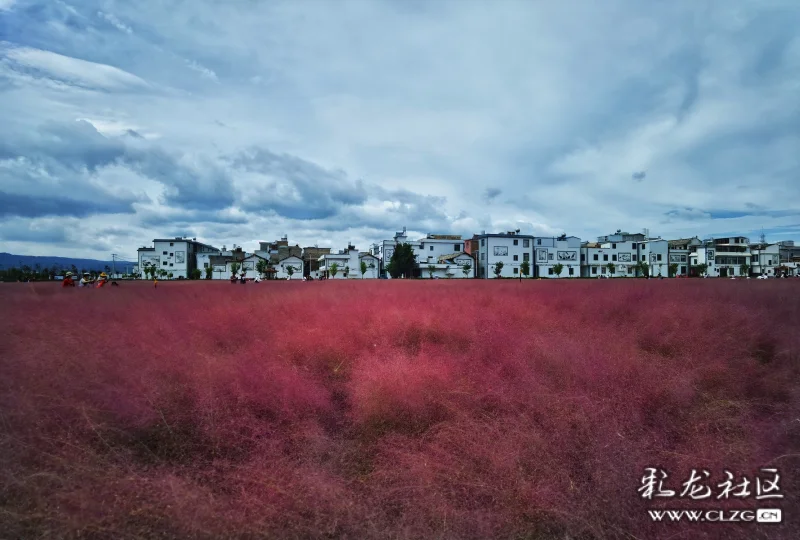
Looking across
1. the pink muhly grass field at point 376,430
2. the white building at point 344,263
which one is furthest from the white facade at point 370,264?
the pink muhly grass field at point 376,430

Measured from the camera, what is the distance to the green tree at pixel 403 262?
166ft

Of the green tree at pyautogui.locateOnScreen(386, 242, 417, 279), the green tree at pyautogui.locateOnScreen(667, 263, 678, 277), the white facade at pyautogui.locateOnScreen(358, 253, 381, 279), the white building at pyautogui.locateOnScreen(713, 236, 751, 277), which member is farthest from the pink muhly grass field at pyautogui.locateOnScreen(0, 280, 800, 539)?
the white building at pyautogui.locateOnScreen(713, 236, 751, 277)

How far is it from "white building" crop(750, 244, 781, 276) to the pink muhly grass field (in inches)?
3115

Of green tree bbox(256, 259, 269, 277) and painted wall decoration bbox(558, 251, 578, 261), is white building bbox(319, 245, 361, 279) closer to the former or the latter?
green tree bbox(256, 259, 269, 277)

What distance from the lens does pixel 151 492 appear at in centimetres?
251

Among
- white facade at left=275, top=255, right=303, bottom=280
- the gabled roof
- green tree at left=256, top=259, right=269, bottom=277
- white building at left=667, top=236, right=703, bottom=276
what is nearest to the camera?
the gabled roof

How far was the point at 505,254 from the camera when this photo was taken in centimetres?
5219

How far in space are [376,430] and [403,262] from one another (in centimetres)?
4720

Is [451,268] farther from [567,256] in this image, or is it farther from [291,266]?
[291,266]

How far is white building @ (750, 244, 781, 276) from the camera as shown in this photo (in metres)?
61.0

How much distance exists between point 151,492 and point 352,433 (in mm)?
1597

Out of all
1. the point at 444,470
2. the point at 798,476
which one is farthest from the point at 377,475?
the point at 798,476

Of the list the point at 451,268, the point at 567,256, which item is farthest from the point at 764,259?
the point at 451,268

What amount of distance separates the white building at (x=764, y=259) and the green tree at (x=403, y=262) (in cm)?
5803
